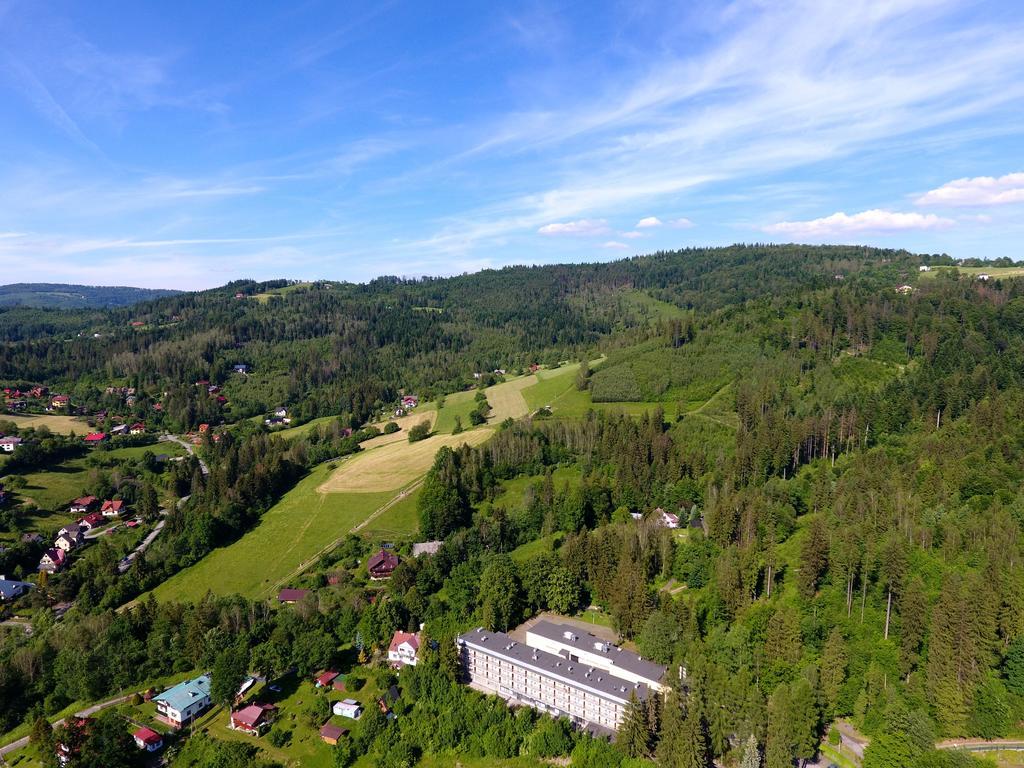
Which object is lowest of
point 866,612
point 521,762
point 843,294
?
point 521,762

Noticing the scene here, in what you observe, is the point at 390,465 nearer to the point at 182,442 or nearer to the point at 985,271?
the point at 182,442

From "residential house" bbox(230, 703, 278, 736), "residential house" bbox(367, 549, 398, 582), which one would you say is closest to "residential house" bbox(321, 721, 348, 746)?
"residential house" bbox(230, 703, 278, 736)

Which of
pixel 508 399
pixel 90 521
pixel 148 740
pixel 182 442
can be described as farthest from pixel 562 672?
pixel 182 442

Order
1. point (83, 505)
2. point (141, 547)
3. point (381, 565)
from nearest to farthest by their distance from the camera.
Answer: point (381, 565), point (141, 547), point (83, 505)

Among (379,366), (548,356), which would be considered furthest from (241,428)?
(548,356)

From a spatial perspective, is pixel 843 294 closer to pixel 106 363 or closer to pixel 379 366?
pixel 379 366

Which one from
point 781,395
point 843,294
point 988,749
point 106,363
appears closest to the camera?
point 988,749
